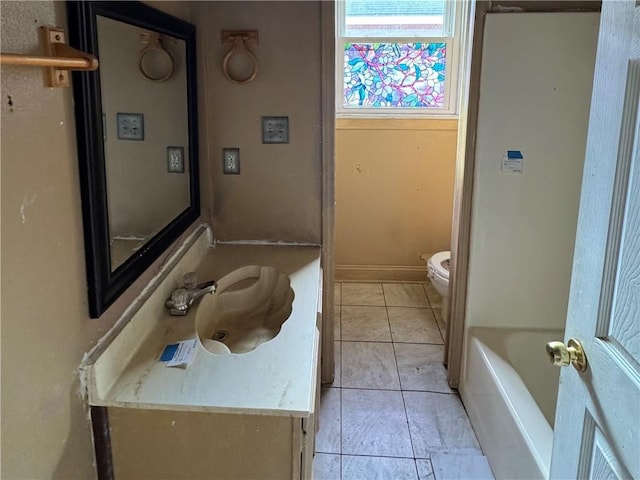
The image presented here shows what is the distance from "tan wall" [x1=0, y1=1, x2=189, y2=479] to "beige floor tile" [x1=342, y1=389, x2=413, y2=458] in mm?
1226

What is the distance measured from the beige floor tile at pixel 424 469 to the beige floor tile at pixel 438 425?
3 centimetres

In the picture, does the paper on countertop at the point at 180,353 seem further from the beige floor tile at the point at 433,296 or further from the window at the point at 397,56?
the window at the point at 397,56

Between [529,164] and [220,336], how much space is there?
138cm

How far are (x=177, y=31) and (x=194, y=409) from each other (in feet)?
4.09

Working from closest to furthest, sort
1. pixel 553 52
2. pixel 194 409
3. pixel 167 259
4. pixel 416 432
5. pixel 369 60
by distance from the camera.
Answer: pixel 194 409, pixel 167 259, pixel 553 52, pixel 416 432, pixel 369 60

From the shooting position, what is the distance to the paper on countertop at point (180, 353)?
1386 mm

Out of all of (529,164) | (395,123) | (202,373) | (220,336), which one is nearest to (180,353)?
(202,373)

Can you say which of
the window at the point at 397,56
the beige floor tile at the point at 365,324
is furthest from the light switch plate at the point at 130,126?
the window at the point at 397,56

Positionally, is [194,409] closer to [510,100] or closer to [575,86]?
[510,100]

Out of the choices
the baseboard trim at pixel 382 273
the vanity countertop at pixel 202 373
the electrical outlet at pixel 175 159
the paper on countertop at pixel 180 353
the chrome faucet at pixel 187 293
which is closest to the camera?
the vanity countertop at pixel 202 373

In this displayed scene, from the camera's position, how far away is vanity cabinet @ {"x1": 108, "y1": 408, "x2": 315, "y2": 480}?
1273 millimetres

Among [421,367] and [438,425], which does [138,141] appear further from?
[421,367]

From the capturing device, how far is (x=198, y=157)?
2199mm

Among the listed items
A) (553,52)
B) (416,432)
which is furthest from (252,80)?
(416,432)
